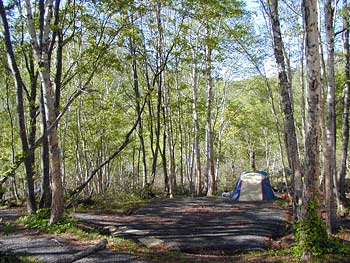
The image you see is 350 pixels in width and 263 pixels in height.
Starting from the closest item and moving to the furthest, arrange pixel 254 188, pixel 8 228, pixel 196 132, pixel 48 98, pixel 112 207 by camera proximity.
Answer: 1. pixel 48 98
2. pixel 8 228
3. pixel 112 207
4. pixel 254 188
5. pixel 196 132

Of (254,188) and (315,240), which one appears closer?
(315,240)

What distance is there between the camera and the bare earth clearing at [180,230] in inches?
292

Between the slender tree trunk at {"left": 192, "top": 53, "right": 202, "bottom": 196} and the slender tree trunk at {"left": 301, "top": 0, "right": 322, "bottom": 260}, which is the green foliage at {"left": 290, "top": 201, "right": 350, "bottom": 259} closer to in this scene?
the slender tree trunk at {"left": 301, "top": 0, "right": 322, "bottom": 260}

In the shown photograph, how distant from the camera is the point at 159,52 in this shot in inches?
704

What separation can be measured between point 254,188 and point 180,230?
8.18 metres

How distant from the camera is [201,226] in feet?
32.8

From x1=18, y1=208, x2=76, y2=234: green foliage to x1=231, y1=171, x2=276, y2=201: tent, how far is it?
926 cm

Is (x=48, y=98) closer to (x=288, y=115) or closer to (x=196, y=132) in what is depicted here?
(x=288, y=115)

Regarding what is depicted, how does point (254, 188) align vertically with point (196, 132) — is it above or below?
below

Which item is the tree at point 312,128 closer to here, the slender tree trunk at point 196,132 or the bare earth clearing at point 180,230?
the bare earth clearing at point 180,230

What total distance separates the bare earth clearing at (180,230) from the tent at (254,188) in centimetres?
267

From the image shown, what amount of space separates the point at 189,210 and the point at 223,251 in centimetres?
550

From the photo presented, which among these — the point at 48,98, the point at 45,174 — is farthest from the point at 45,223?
the point at 48,98

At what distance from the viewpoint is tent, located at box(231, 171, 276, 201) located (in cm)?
1669
